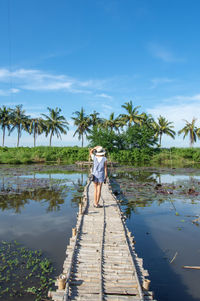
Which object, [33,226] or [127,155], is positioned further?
[127,155]

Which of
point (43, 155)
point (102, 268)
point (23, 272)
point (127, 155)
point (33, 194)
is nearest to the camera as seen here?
point (102, 268)

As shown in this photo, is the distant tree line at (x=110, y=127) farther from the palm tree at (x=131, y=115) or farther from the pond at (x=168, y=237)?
the pond at (x=168, y=237)

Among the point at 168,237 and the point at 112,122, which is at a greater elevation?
the point at 112,122

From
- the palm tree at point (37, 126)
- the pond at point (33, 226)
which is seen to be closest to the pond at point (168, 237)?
the pond at point (33, 226)

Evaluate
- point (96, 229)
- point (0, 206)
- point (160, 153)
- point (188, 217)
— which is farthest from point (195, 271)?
point (160, 153)

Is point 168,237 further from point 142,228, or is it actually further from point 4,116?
point 4,116

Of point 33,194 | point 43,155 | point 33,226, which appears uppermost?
point 43,155

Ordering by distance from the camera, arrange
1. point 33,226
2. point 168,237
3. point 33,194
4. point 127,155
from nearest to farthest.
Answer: point 168,237 → point 33,226 → point 33,194 → point 127,155

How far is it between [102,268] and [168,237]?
305 cm

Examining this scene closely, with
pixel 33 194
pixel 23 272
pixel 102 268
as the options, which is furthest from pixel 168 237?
pixel 33 194

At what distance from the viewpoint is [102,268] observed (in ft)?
10.9

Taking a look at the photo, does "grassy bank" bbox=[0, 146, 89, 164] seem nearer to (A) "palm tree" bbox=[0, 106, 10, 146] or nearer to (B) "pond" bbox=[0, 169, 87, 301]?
(A) "palm tree" bbox=[0, 106, 10, 146]

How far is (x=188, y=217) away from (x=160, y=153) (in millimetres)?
27590

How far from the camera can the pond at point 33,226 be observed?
400 cm
